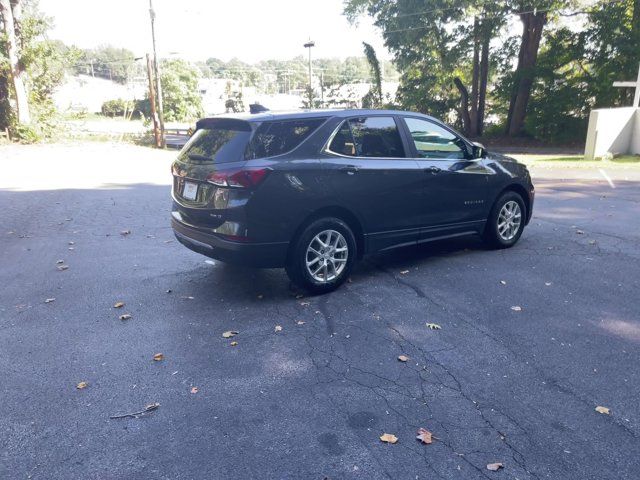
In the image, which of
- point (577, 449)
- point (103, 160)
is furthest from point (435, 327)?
point (103, 160)

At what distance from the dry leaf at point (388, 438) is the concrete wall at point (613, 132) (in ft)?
60.5

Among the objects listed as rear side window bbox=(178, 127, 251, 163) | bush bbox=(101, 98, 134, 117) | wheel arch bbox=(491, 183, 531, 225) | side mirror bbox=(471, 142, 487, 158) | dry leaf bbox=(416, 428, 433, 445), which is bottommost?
dry leaf bbox=(416, 428, 433, 445)

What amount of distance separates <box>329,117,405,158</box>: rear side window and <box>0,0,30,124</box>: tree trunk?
80.7 feet

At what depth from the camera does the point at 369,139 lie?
18.7ft

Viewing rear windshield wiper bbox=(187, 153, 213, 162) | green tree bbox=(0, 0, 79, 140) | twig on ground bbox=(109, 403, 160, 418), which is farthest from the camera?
green tree bbox=(0, 0, 79, 140)

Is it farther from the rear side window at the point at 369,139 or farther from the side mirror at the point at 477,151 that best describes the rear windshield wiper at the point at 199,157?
the side mirror at the point at 477,151

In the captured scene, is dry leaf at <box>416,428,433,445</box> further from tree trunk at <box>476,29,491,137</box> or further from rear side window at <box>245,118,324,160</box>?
tree trunk at <box>476,29,491,137</box>

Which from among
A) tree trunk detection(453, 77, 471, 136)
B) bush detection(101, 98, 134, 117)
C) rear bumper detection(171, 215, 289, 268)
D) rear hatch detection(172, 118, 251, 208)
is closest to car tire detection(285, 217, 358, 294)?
rear bumper detection(171, 215, 289, 268)

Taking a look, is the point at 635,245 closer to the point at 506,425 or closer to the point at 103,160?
the point at 506,425

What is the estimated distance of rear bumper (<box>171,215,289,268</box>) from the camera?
5.00 m

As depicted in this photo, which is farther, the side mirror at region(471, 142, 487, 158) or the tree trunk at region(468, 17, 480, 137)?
the tree trunk at region(468, 17, 480, 137)

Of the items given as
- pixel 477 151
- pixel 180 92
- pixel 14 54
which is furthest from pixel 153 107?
pixel 180 92

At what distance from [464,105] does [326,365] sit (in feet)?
94.3

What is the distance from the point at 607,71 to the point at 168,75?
36.1 meters
